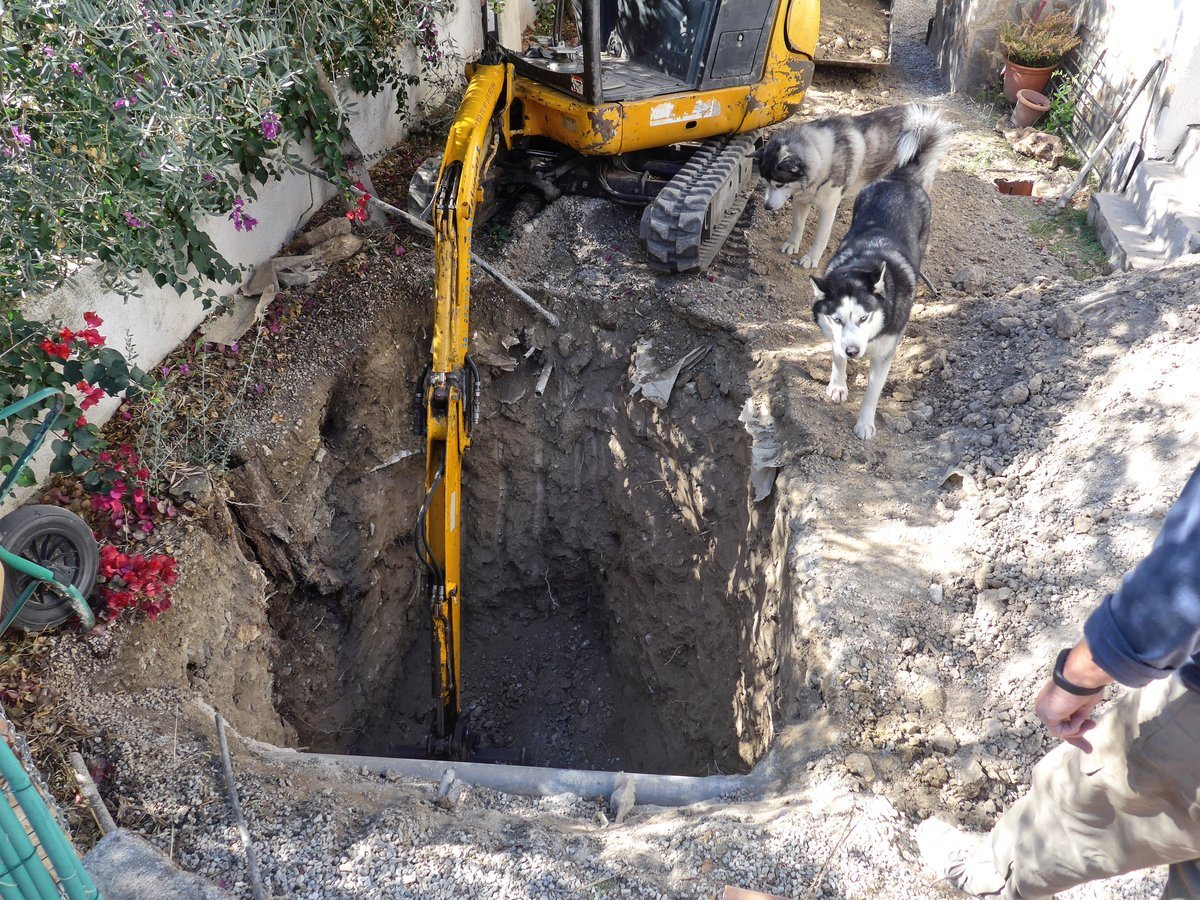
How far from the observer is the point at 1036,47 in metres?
7.67

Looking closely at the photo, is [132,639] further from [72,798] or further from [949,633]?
[949,633]

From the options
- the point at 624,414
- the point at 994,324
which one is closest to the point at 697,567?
the point at 624,414

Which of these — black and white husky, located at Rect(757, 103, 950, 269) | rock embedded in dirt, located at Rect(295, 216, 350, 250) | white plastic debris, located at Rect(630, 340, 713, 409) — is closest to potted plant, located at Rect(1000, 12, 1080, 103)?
black and white husky, located at Rect(757, 103, 950, 269)

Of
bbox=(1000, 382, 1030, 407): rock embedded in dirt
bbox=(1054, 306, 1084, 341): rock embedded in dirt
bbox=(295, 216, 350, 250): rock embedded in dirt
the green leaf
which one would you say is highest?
the green leaf

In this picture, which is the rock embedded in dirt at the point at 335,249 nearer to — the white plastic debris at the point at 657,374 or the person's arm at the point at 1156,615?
the white plastic debris at the point at 657,374

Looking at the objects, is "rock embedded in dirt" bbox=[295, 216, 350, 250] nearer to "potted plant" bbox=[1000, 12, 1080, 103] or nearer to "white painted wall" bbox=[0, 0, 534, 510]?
"white painted wall" bbox=[0, 0, 534, 510]

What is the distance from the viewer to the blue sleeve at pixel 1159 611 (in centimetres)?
172

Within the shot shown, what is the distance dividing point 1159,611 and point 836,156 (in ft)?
14.5

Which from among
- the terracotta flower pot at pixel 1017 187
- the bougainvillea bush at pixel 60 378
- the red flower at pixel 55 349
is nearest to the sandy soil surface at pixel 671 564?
the terracotta flower pot at pixel 1017 187

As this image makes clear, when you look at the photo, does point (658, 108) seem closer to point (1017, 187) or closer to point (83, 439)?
point (1017, 187)

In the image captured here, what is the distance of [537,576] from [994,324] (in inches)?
145

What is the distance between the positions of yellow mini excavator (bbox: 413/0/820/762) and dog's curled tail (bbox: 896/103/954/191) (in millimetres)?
995

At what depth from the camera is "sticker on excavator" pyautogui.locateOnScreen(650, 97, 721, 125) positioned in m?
5.37

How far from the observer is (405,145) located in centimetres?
669
